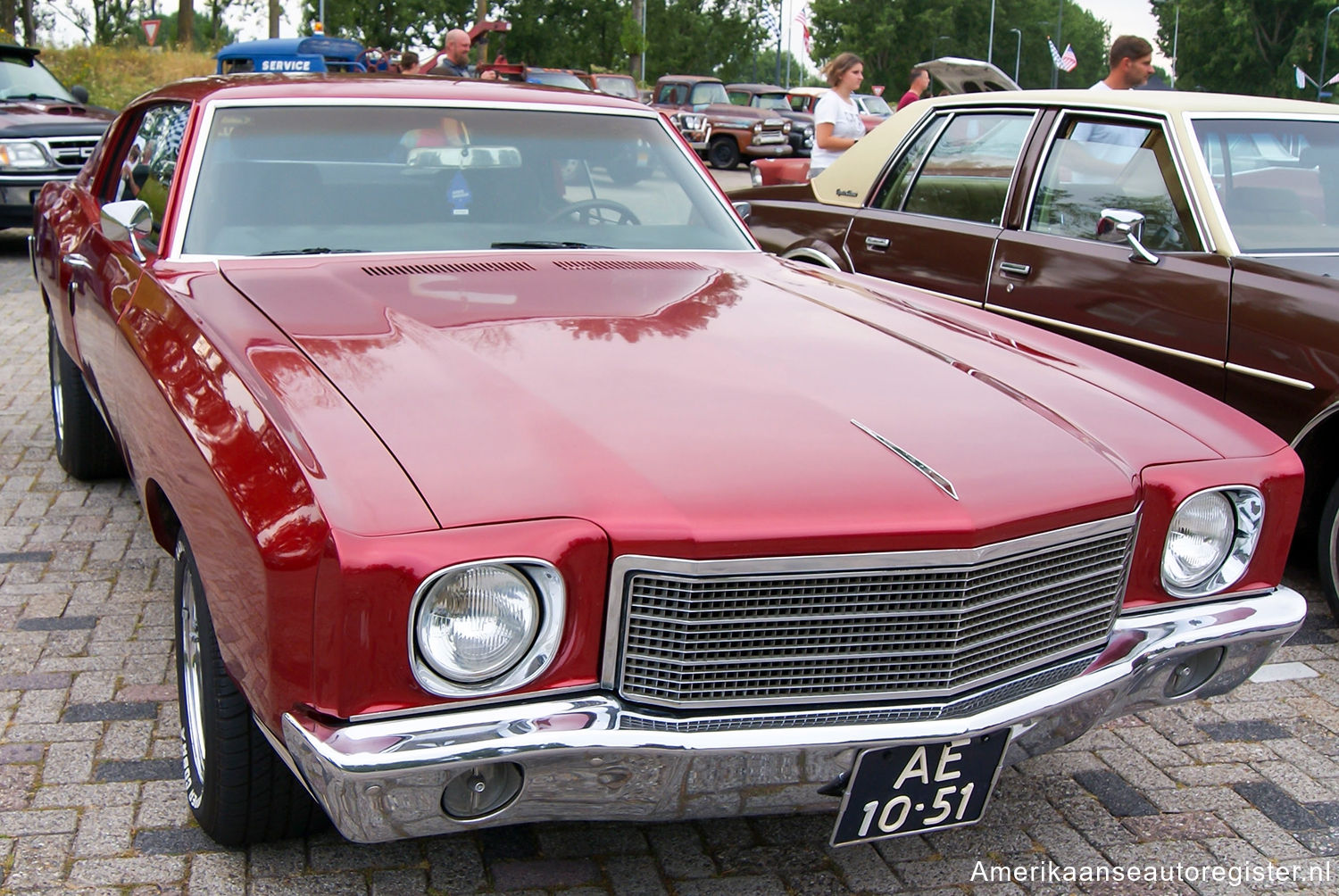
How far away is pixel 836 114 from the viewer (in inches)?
290

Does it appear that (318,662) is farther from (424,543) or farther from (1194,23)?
(1194,23)

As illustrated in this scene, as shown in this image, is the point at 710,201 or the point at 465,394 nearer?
the point at 465,394

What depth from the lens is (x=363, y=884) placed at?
237 cm

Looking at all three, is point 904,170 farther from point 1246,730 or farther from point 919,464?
point 919,464

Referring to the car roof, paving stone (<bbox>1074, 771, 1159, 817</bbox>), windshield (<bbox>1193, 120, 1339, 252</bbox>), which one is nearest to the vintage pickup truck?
windshield (<bbox>1193, 120, 1339, 252</bbox>)

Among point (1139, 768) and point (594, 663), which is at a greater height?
point (594, 663)

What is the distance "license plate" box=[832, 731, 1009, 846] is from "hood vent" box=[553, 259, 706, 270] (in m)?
1.60

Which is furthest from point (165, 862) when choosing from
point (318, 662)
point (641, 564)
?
point (641, 564)

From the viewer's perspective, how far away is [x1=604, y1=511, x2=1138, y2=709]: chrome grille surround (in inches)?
75.2

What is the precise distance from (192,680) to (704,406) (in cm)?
124

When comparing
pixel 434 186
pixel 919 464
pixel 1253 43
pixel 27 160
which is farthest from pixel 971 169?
pixel 1253 43

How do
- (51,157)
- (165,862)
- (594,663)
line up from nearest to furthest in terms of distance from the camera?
(594,663) < (165,862) < (51,157)

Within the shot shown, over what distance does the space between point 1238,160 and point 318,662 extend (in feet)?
12.5

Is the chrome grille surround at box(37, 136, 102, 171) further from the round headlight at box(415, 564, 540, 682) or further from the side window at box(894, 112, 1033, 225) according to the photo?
the round headlight at box(415, 564, 540, 682)
